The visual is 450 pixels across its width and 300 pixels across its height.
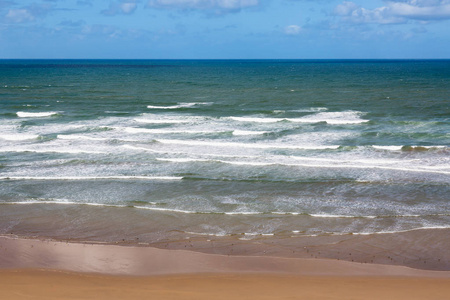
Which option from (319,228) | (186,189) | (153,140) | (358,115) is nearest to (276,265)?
(319,228)

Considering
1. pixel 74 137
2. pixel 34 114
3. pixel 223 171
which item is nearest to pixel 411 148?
→ pixel 223 171

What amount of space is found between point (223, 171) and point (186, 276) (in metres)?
8.82

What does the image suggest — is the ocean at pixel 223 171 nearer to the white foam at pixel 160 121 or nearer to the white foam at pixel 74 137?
the white foam at pixel 160 121

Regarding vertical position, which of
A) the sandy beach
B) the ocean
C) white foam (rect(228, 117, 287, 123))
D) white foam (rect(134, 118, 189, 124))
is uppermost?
white foam (rect(228, 117, 287, 123))

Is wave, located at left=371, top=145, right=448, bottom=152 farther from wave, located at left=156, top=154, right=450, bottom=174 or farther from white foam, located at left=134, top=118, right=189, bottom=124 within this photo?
white foam, located at left=134, top=118, right=189, bottom=124

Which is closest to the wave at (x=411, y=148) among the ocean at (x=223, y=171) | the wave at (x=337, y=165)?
the ocean at (x=223, y=171)

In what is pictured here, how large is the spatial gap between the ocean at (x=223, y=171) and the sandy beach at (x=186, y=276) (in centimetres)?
133

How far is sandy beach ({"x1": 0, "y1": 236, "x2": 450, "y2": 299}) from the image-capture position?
8602 mm

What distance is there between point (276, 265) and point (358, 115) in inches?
860

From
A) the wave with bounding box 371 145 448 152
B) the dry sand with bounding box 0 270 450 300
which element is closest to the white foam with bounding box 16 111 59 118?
the wave with bounding box 371 145 448 152

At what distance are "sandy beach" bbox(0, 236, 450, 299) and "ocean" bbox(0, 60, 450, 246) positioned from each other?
1325 millimetres

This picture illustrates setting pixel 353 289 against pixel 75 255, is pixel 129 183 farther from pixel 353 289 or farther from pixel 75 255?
pixel 353 289

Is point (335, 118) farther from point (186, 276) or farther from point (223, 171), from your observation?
point (186, 276)

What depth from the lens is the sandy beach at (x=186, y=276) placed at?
8.60 meters
